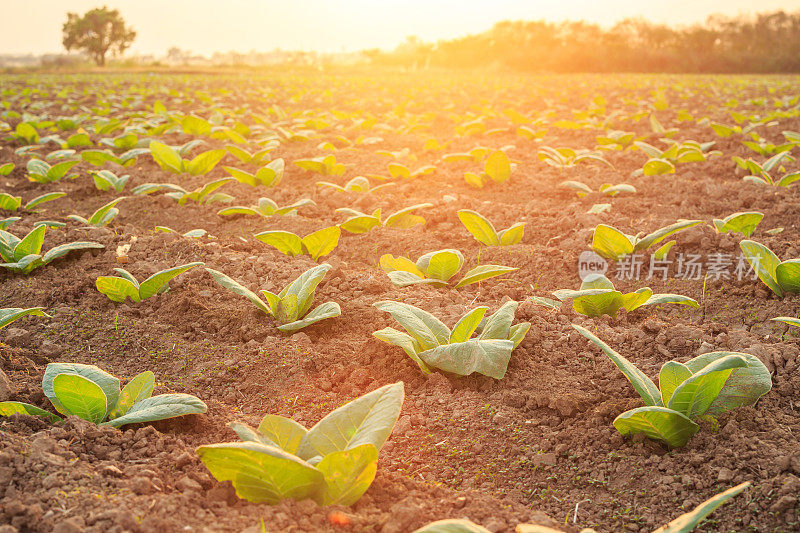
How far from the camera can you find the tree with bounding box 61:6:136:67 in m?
48.1

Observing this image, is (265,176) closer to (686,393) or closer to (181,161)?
(181,161)

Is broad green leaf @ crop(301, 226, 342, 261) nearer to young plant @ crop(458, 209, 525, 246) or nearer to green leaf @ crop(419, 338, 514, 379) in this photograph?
young plant @ crop(458, 209, 525, 246)

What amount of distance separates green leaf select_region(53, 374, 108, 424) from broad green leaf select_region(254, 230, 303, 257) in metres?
1.25

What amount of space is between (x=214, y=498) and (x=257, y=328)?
0.97 meters

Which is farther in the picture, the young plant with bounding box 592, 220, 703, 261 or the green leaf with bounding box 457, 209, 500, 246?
the green leaf with bounding box 457, 209, 500, 246

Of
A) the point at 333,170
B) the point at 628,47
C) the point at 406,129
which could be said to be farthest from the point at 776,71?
the point at 333,170

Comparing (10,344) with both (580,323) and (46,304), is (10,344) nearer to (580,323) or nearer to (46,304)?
(46,304)

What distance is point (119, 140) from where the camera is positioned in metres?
5.67

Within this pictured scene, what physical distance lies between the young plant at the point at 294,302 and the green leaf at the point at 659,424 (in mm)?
1034

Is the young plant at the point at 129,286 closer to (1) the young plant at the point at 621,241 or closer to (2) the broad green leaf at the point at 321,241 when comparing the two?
(2) the broad green leaf at the point at 321,241

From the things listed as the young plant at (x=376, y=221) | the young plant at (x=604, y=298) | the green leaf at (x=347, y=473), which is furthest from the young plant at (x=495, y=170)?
the green leaf at (x=347, y=473)

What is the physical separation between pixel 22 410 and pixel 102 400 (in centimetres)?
22

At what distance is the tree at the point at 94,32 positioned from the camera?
158 feet

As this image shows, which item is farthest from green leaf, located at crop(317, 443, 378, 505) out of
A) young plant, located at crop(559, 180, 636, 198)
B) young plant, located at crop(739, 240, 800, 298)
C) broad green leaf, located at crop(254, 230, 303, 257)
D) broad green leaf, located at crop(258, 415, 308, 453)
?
young plant, located at crop(559, 180, 636, 198)
